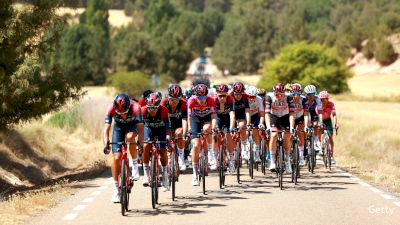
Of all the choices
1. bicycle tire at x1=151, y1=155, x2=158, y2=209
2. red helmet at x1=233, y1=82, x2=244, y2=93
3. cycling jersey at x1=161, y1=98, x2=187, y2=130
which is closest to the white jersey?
A: red helmet at x1=233, y1=82, x2=244, y2=93

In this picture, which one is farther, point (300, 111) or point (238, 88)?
point (300, 111)

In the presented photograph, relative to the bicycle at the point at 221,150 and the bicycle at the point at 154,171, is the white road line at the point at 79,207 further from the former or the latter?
the bicycle at the point at 221,150

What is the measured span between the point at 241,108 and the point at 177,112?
286cm

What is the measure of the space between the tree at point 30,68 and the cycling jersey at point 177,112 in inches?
219

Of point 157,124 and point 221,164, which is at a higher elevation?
point 157,124

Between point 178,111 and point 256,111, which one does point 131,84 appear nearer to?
point 256,111

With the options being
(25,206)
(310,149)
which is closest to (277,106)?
(310,149)

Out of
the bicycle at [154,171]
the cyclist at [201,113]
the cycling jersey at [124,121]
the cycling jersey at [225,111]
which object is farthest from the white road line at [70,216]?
the cycling jersey at [225,111]

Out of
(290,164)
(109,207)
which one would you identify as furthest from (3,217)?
(290,164)

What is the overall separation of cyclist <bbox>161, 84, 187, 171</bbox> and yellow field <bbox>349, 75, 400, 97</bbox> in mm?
86024

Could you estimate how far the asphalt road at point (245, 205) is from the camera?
12344 millimetres

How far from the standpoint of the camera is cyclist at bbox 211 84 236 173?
1750 centimetres

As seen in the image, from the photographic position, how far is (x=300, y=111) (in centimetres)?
1923

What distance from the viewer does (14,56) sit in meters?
21.1
